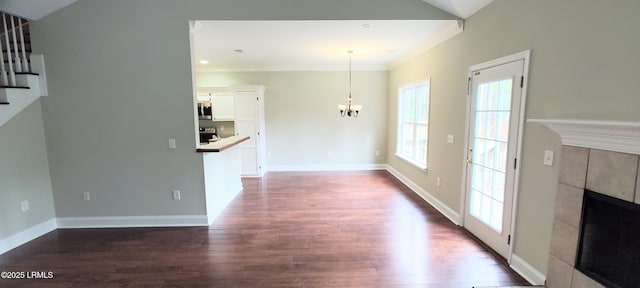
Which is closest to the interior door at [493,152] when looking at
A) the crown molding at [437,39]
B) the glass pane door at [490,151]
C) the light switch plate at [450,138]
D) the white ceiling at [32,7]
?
the glass pane door at [490,151]

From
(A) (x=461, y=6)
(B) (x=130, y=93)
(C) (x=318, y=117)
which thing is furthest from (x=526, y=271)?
(C) (x=318, y=117)

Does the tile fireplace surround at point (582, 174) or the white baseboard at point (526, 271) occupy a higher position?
the tile fireplace surround at point (582, 174)

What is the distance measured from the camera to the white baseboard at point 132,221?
3414 mm

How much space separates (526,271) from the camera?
2324mm

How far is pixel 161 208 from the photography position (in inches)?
136

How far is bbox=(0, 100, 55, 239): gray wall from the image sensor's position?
285cm

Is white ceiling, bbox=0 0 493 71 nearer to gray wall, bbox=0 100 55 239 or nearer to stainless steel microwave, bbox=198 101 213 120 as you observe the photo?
stainless steel microwave, bbox=198 101 213 120

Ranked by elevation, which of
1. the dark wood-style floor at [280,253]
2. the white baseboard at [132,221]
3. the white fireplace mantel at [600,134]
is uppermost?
the white fireplace mantel at [600,134]

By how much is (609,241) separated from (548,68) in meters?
1.29

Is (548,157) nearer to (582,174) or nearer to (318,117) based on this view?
(582,174)

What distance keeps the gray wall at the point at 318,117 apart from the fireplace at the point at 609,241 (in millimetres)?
4906

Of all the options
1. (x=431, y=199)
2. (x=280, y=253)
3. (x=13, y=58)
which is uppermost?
(x=13, y=58)

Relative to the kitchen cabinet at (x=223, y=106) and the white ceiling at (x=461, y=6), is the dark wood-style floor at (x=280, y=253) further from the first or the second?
the kitchen cabinet at (x=223, y=106)

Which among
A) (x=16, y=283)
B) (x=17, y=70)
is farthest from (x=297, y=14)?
(x=16, y=283)
